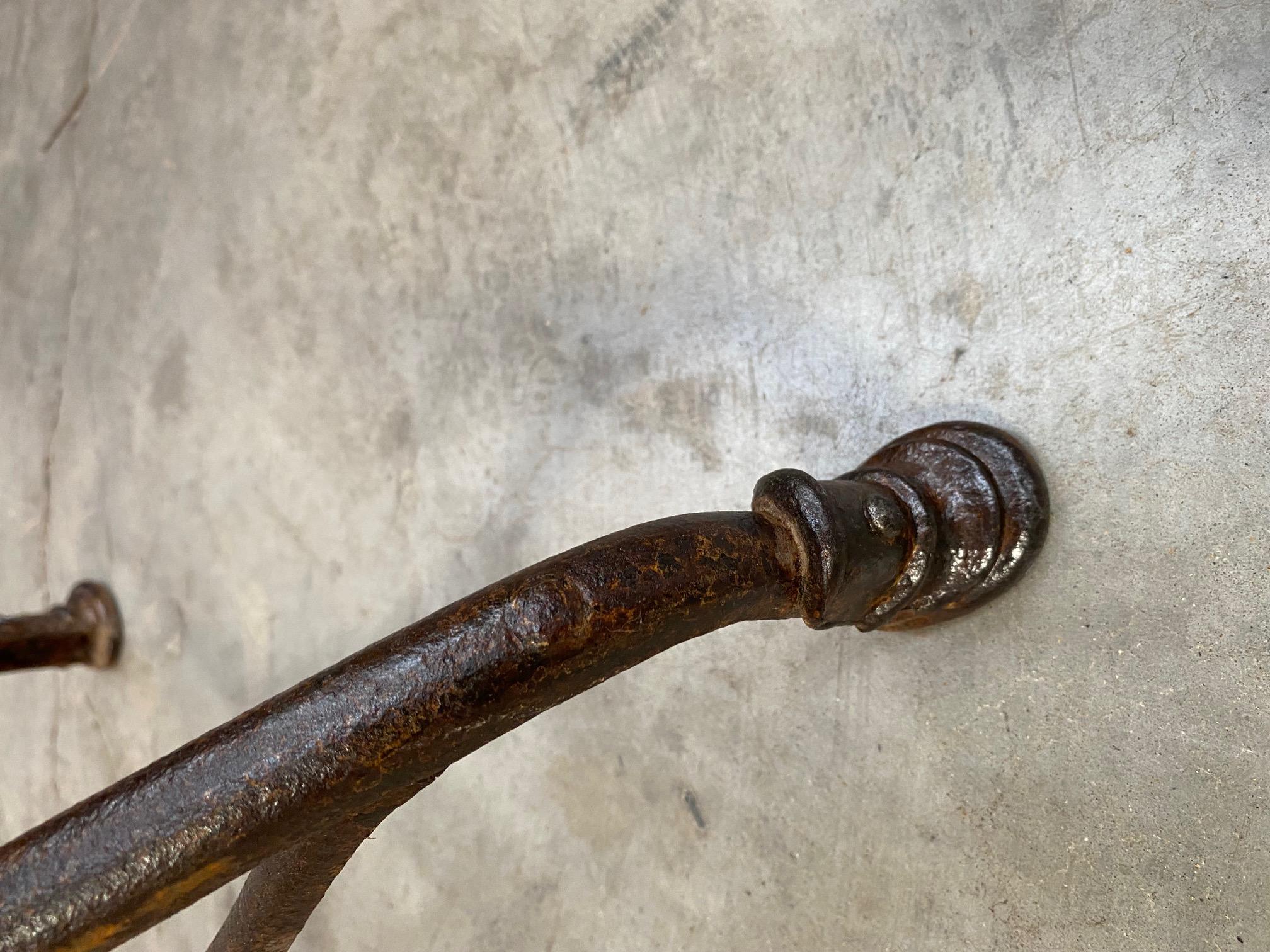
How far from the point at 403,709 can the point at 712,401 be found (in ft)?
2.94

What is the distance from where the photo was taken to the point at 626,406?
1718 millimetres

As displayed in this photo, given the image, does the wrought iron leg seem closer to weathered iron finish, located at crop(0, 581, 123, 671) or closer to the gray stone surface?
the gray stone surface

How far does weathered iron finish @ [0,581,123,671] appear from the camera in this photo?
260cm

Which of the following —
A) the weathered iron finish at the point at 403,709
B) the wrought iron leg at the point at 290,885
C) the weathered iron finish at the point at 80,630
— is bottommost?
the wrought iron leg at the point at 290,885

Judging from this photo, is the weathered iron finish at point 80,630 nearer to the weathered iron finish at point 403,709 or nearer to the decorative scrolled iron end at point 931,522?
the weathered iron finish at point 403,709

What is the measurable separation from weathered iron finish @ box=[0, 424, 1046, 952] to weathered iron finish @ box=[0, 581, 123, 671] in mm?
1920

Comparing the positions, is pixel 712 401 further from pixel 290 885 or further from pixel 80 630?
pixel 80 630

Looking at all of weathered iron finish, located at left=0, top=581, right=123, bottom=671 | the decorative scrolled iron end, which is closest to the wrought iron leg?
the decorative scrolled iron end

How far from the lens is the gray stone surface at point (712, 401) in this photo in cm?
Answer: 113

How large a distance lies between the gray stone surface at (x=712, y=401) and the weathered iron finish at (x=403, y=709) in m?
0.30

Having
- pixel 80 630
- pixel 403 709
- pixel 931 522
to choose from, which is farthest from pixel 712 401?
pixel 80 630

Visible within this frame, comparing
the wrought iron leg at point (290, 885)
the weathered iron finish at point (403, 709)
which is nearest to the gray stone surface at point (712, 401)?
the weathered iron finish at point (403, 709)

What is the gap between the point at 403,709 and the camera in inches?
32.4

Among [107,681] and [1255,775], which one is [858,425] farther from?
[107,681]
